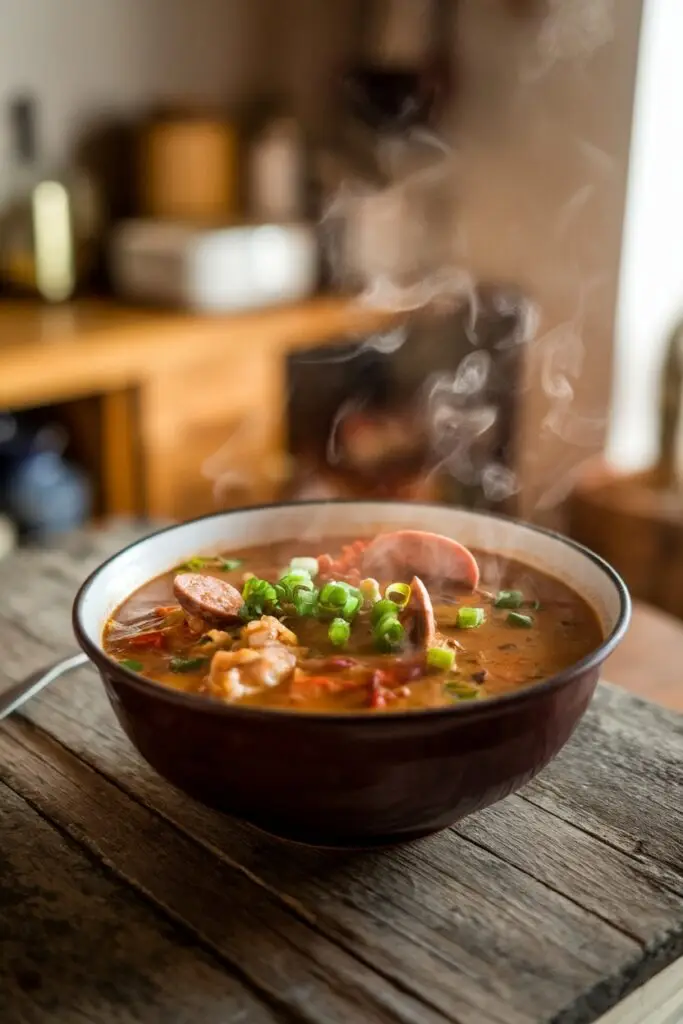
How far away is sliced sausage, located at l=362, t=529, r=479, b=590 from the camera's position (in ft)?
3.92

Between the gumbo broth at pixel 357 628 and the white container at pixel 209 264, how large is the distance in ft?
5.89

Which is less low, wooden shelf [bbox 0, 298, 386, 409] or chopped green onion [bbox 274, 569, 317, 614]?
chopped green onion [bbox 274, 569, 317, 614]

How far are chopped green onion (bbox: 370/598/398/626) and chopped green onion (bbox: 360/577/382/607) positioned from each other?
4cm

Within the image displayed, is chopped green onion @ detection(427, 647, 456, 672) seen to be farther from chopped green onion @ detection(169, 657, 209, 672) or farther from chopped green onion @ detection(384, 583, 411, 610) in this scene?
chopped green onion @ detection(169, 657, 209, 672)

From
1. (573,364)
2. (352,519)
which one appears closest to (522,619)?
(352,519)

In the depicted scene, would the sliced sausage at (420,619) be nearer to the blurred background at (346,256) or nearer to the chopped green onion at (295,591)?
the chopped green onion at (295,591)

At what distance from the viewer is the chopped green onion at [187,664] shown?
1022mm

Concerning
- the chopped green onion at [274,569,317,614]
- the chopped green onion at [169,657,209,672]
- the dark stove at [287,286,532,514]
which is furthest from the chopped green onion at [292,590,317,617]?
the dark stove at [287,286,532,514]

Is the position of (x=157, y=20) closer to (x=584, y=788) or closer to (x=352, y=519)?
(x=352, y=519)

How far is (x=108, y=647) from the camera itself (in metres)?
1.09

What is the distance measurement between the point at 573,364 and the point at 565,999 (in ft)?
8.80

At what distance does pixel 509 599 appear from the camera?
1.16 m

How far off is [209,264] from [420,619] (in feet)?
6.78

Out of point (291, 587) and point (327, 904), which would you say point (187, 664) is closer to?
point (291, 587)
